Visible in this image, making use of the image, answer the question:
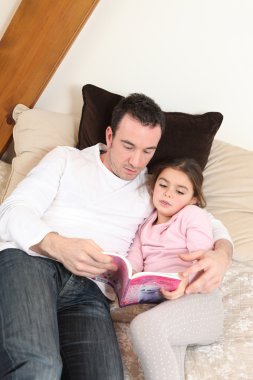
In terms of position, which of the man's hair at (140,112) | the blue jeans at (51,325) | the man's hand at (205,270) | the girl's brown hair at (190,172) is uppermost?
the man's hair at (140,112)

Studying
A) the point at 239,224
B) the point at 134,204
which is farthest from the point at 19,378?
the point at 239,224

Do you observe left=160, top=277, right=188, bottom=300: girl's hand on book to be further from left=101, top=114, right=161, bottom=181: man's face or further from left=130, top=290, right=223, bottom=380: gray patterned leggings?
left=101, top=114, right=161, bottom=181: man's face

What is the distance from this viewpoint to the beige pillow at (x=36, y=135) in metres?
1.88

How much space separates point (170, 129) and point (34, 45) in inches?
30.5

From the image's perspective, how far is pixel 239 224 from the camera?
5.97 feet

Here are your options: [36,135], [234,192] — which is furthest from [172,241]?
[36,135]

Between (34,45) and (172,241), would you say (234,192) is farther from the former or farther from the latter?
(34,45)

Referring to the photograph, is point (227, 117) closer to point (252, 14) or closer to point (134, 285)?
point (252, 14)

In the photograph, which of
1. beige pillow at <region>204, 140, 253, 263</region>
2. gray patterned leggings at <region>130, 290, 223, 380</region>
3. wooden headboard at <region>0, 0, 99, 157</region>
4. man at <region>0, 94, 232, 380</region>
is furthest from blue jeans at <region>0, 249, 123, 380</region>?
wooden headboard at <region>0, 0, 99, 157</region>

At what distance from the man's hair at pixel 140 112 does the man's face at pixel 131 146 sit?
2cm

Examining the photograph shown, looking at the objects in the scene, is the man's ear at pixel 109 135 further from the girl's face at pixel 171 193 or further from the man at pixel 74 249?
the girl's face at pixel 171 193

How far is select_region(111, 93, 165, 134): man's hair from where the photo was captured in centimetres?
161

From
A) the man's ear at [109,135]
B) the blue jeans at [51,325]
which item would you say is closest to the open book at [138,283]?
the blue jeans at [51,325]

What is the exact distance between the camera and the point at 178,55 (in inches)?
77.8
